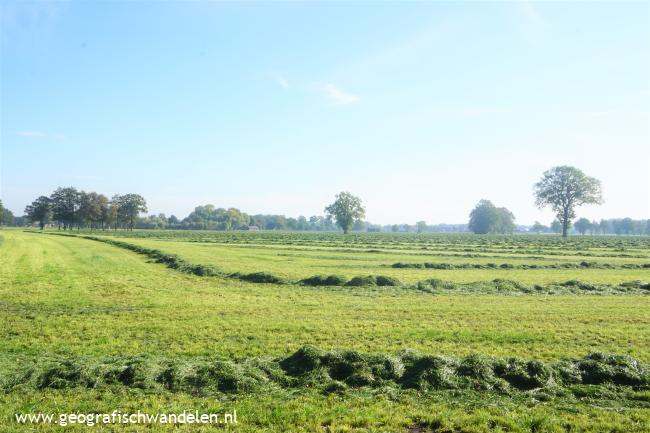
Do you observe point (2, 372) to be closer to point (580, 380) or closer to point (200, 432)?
point (200, 432)

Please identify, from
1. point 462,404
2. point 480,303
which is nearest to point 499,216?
point 480,303

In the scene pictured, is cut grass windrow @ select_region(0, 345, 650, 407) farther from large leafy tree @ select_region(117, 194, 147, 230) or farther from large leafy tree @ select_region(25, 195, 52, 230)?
large leafy tree @ select_region(25, 195, 52, 230)

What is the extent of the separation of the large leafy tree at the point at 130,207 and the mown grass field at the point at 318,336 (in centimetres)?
13481

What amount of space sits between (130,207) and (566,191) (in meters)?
138

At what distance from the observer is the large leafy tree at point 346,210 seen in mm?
172500

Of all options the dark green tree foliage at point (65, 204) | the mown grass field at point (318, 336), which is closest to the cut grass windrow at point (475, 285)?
the mown grass field at point (318, 336)

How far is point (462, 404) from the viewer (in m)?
8.59

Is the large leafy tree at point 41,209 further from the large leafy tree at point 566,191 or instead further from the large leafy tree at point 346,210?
the large leafy tree at point 566,191

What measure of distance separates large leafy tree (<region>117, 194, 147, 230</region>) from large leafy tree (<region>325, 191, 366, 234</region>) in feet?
228

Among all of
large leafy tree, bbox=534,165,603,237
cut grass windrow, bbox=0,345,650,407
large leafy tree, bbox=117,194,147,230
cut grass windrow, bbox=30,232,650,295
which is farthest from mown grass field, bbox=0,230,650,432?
large leafy tree, bbox=117,194,147,230

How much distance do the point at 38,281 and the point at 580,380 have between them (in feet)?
87.4

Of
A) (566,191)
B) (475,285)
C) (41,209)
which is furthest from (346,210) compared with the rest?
(475,285)

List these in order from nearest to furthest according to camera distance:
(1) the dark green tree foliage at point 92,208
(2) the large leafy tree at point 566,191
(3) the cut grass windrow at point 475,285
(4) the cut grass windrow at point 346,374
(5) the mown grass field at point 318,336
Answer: (5) the mown grass field at point 318,336 → (4) the cut grass windrow at point 346,374 → (3) the cut grass windrow at point 475,285 → (2) the large leafy tree at point 566,191 → (1) the dark green tree foliage at point 92,208

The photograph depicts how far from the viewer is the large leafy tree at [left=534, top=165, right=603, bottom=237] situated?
11894 cm
